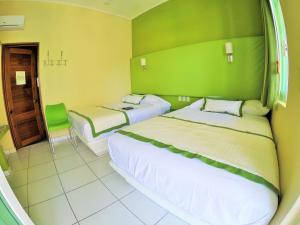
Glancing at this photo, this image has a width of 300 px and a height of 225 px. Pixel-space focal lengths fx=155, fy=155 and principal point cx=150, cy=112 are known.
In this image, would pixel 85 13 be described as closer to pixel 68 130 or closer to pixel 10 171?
pixel 68 130

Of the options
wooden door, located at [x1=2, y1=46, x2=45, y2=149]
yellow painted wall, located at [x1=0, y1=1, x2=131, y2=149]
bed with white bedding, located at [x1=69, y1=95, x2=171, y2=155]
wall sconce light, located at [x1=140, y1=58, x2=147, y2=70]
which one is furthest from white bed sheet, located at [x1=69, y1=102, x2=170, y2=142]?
wall sconce light, located at [x1=140, y1=58, x2=147, y2=70]

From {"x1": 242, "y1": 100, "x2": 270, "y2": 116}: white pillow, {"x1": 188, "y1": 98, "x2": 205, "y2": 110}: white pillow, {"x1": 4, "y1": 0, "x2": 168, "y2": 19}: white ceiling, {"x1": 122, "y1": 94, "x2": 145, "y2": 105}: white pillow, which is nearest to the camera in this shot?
{"x1": 242, "y1": 100, "x2": 270, "y2": 116}: white pillow

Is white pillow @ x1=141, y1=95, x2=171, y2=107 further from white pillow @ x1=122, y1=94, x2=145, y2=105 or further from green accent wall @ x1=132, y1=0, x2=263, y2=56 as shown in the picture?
green accent wall @ x1=132, y1=0, x2=263, y2=56

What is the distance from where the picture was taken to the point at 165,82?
357 cm

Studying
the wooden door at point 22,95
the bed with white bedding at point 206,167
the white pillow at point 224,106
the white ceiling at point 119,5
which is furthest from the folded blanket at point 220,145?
the white ceiling at point 119,5

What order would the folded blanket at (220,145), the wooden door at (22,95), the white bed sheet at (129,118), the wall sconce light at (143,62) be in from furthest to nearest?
the wall sconce light at (143,62) < the wooden door at (22,95) < the white bed sheet at (129,118) < the folded blanket at (220,145)

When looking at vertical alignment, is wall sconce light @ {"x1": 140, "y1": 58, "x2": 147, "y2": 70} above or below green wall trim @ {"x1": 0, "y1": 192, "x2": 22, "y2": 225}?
above

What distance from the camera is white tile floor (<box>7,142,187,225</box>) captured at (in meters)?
1.52

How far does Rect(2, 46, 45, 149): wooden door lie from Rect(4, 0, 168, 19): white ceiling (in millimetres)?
1343

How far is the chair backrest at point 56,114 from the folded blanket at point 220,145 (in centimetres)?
192

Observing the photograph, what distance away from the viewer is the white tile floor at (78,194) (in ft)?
4.98

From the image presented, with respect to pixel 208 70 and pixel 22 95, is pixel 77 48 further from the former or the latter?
pixel 208 70

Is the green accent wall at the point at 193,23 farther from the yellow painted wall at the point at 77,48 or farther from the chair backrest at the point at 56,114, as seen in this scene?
the chair backrest at the point at 56,114

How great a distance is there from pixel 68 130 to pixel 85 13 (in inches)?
105
